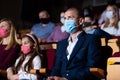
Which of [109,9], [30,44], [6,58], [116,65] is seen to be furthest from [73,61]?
[109,9]

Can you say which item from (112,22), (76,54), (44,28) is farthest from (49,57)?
(44,28)

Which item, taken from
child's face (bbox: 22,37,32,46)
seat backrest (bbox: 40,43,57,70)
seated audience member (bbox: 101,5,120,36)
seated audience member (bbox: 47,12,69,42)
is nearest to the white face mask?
seated audience member (bbox: 101,5,120,36)

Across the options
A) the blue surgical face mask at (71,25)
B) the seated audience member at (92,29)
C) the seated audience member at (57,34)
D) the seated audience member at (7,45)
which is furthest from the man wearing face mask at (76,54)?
the seated audience member at (57,34)

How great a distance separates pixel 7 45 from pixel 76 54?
664mm

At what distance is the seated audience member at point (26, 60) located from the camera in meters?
2.11

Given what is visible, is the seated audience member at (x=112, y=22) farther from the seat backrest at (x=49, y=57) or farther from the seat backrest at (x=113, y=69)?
the seat backrest at (x=113, y=69)

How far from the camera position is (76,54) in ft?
5.92

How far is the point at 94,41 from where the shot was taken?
5.93 ft

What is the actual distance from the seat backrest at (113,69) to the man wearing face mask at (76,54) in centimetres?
9

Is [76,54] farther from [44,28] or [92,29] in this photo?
[44,28]

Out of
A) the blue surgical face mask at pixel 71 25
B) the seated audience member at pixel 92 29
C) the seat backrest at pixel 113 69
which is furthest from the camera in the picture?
the seated audience member at pixel 92 29

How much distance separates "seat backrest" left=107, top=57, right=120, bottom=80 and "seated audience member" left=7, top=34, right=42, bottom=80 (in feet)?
1.79

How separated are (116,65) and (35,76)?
0.57 meters

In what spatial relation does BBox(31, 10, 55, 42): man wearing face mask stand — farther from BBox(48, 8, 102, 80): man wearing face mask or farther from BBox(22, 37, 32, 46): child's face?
BBox(48, 8, 102, 80): man wearing face mask
